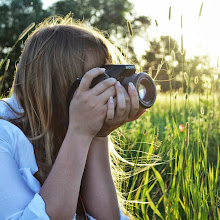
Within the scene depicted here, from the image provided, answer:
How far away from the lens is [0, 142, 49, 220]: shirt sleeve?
3.07ft

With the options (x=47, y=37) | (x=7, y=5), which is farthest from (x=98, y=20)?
(x=47, y=37)

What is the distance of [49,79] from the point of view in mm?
1226

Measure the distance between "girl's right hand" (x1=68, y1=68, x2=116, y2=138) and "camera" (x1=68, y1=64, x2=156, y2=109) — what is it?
35 mm

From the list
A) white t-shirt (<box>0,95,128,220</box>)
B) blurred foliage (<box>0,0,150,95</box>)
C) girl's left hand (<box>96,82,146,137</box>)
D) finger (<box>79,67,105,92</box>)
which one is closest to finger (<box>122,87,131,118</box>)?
girl's left hand (<box>96,82,146,137</box>)

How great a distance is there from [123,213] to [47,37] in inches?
29.9

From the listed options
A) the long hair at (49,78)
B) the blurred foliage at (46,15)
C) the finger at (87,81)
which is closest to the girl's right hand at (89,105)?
the finger at (87,81)

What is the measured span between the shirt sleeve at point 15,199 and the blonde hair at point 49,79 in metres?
0.20

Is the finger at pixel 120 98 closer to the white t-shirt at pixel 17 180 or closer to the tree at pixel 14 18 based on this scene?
the white t-shirt at pixel 17 180

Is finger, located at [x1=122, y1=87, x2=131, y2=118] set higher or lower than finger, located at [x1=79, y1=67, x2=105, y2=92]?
lower

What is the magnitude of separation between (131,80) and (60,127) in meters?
0.32

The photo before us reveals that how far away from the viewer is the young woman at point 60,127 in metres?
0.99

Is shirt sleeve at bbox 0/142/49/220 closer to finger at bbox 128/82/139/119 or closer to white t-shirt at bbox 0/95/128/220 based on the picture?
white t-shirt at bbox 0/95/128/220

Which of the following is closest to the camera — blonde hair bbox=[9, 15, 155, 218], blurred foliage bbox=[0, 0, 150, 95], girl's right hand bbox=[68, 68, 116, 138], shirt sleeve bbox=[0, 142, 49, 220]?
shirt sleeve bbox=[0, 142, 49, 220]

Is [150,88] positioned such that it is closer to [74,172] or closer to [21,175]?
[74,172]
